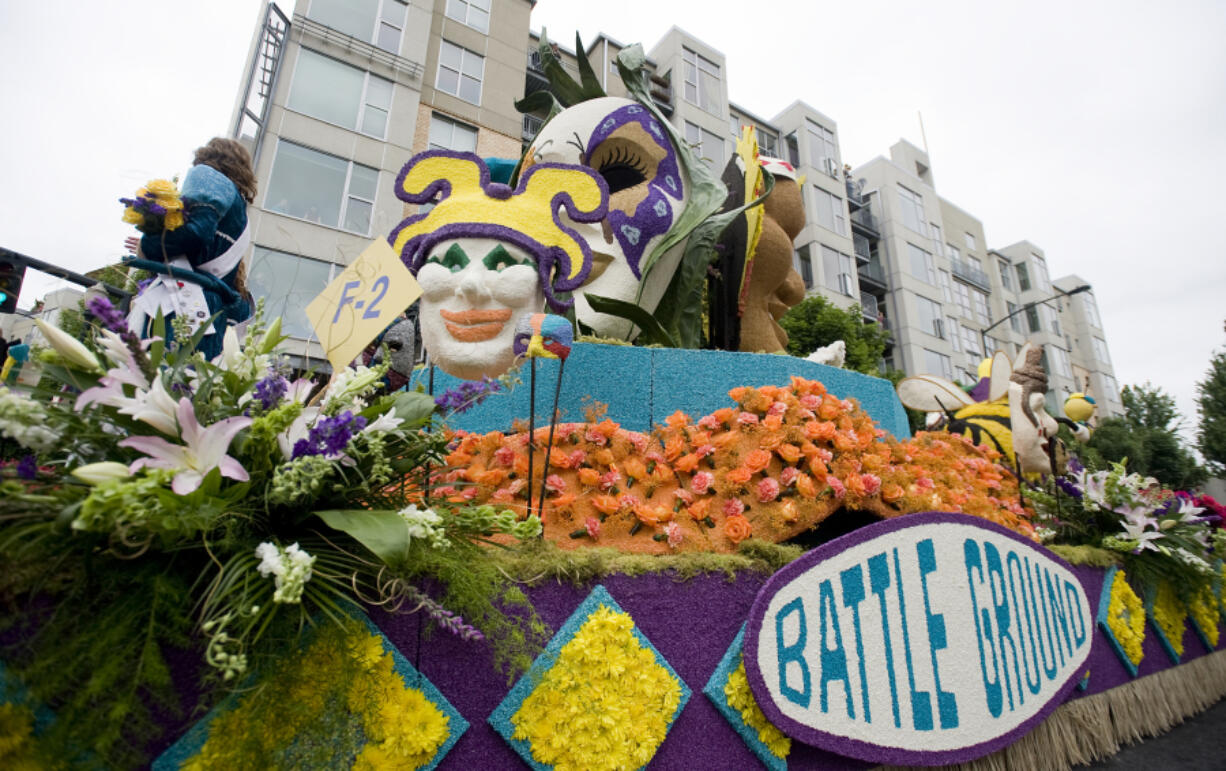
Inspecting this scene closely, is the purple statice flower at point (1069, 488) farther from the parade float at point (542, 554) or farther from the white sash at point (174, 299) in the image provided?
the white sash at point (174, 299)

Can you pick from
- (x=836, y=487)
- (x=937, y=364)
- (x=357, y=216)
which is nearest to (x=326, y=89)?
(x=357, y=216)

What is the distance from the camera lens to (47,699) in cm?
113

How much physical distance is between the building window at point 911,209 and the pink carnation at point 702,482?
96.2 ft

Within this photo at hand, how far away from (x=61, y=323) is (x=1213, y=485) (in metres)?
28.5

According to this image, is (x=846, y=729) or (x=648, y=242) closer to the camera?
(x=846, y=729)

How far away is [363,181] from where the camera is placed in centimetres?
1400

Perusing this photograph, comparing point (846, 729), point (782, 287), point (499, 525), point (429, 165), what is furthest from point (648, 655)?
point (782, 287)

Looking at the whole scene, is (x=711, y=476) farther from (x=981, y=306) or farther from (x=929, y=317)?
(x=981, y=306)

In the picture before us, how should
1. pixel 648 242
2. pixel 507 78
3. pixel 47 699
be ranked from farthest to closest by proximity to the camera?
pixel 507 78 → pixel 648 242 → pixel 47 699

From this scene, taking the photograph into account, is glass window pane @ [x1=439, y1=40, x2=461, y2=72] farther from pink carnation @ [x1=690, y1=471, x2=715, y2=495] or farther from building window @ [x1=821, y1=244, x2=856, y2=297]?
pink carnation @ [x1=690, y1=471, x2=715, y2=495]

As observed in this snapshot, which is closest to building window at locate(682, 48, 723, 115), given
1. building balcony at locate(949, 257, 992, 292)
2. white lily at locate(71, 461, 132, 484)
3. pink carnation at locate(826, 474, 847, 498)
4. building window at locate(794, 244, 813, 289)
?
building window at locate(794, 244, 813, 289)

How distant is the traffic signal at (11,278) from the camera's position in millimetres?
4480

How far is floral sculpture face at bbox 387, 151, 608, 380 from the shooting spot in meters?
3.49

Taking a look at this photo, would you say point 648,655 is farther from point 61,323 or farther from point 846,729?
point 61,323
